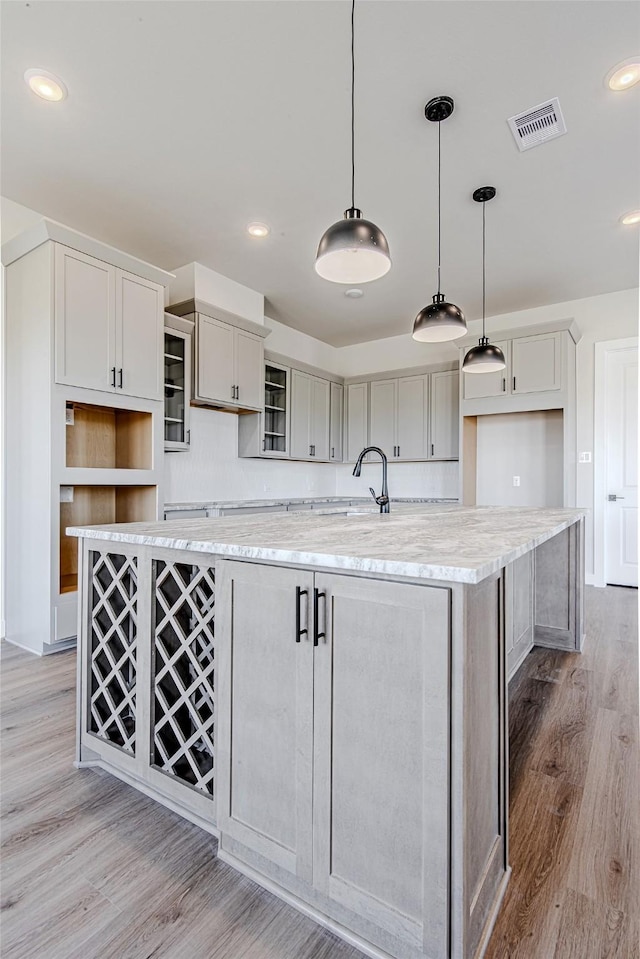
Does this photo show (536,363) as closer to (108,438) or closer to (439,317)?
(439,317)

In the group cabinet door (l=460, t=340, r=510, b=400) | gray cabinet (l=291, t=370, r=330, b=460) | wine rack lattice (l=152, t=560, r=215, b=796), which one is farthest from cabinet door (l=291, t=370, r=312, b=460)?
wine rack lattice (l=152, t=560, r=215, b=796)

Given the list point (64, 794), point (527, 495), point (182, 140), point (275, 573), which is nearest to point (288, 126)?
point (182, 140)

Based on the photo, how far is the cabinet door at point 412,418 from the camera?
18.6 ft

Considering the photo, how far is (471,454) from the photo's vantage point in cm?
541

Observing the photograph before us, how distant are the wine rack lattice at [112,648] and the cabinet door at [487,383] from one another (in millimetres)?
4161

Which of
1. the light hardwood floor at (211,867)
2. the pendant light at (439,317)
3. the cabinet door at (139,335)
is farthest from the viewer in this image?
the cabinet door at (139,335)

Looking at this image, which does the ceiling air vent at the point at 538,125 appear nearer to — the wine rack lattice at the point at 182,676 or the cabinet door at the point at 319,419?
the wine rack lattice at the point at 182,676

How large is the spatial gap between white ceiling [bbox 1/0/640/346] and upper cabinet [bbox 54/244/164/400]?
50cm

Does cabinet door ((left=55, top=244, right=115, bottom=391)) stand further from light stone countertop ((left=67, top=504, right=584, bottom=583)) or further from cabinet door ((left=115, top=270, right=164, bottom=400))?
light stone countertop ((left=67, top=504, right=584, bottom=583))

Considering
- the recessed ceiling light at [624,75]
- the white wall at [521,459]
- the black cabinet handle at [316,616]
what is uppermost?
the recessed ceiling light at [624,75]

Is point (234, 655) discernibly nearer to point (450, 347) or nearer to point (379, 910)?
point (379, 910)

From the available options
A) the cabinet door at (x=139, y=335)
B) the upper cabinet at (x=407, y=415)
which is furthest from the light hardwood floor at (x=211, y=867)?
the upper cabinet at (x=407, y=415)

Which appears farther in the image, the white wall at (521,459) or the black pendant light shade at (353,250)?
the white wall at (521,459)

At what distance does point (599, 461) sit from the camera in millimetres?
4793
